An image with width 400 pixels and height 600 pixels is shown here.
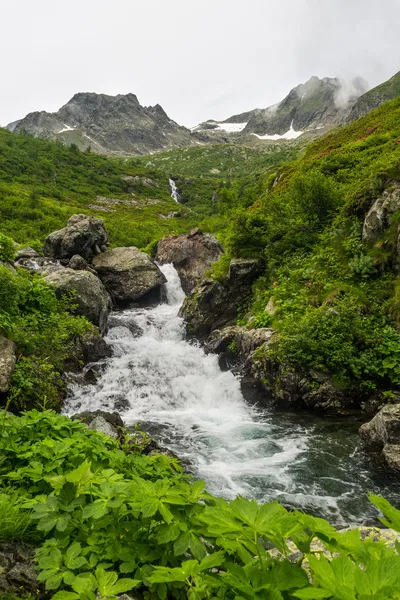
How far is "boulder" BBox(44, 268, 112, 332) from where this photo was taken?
1811cm

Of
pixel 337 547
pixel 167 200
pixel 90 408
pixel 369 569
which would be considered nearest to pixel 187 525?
pixel 337 547

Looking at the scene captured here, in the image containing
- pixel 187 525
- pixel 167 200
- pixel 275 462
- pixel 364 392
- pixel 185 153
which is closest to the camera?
pixel 187 525

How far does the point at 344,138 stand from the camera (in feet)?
115

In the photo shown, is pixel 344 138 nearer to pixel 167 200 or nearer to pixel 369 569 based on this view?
pixel 369 569

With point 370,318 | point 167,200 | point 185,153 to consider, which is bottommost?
point 370,318

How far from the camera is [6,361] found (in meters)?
9.58

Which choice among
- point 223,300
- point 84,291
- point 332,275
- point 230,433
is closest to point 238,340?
point 223,300

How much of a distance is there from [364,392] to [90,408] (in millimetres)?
10059

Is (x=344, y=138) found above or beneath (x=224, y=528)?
above

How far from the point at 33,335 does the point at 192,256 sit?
73.9 feet

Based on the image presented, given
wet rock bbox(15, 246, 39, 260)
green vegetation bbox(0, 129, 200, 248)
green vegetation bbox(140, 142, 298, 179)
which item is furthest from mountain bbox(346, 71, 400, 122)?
wet rock bbox(15, 246, 39, 260)

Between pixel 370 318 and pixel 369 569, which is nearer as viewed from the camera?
pixel 369 569

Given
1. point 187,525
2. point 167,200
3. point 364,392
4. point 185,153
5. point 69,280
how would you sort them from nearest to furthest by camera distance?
point 187,525, point 364,392, point 69,280, point 167,200, point 185,153

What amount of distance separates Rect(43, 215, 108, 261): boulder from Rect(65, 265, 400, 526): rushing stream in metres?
10.7
